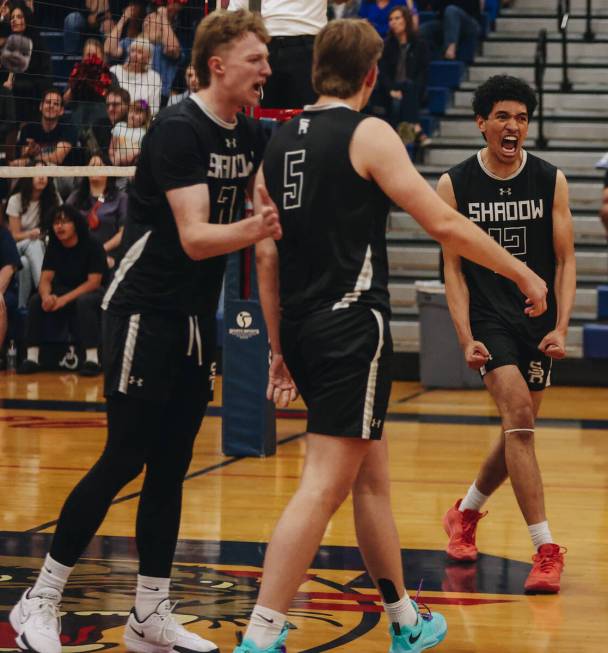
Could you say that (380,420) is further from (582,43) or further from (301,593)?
(582,43)

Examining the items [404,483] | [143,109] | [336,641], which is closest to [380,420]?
[336,641]

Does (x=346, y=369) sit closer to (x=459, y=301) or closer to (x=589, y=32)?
(x=459, y=301)

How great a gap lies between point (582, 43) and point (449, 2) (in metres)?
1.55

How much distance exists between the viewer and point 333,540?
5.83 meters

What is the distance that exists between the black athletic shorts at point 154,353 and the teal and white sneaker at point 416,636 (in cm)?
96

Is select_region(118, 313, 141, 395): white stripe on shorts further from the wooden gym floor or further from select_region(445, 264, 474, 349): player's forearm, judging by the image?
select_region(445, 264, 474, 349): player's forearm

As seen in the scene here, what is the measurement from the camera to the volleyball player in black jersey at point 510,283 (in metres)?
5.18

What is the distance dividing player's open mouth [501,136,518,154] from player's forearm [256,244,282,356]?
1.65m

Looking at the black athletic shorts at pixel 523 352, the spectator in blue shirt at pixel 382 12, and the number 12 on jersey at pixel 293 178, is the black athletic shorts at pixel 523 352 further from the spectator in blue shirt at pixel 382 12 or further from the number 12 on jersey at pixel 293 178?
the spectator in blue shirt at pixel 382 12

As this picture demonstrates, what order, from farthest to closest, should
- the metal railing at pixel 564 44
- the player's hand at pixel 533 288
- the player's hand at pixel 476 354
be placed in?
1. the metal railing at pixel 564 44
2. the player's hand at pixel 476 354
3. the player's hand at pixel 533 288

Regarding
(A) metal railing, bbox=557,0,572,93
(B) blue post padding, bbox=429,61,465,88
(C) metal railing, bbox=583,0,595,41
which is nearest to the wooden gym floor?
(A) metal railing, bbox=557,0,572,93

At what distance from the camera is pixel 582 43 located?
50.4ft

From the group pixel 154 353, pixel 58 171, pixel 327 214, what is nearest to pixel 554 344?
pixel 327 214

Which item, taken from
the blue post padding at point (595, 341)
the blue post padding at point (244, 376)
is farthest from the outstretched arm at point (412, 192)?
the blue post padding at point (595, 341)
